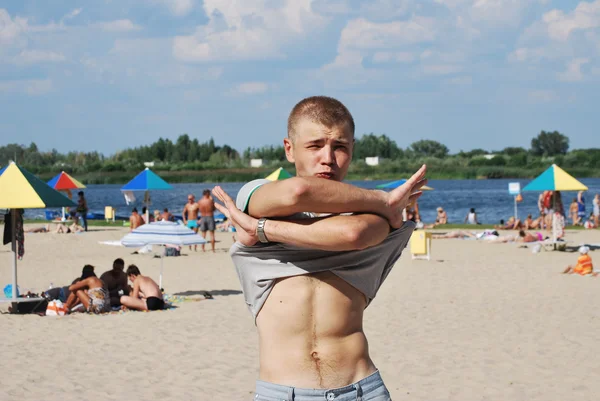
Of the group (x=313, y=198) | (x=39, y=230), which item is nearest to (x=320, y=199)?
(x=313, y=198)

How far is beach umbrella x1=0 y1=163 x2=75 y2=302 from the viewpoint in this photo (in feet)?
36.0

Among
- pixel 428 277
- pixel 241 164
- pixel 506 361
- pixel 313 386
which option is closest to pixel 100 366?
pixel 506 361

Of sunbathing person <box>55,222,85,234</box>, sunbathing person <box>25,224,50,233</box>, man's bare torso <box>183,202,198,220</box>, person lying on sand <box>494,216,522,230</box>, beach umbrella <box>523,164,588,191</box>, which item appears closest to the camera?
beach umbrella <box>523,164,588,191</box>

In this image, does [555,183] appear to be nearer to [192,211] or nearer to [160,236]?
[192,211]

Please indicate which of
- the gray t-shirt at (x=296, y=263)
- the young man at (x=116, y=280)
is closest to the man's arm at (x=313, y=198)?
the gray t-shirt at (x=296, y=263)

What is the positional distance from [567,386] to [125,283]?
7.04 meters

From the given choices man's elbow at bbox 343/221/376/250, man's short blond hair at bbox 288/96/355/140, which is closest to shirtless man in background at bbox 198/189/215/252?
man's short blond hair at bbox 288/96/355/140

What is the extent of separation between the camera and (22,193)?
438 inches

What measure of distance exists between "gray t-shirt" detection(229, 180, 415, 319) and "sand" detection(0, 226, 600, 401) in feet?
14.3

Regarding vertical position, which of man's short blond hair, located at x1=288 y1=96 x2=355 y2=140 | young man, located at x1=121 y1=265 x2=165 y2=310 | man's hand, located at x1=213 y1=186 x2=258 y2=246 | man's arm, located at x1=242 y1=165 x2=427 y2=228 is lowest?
young man, located at x1=121 y1=265 x2=165 y2=310

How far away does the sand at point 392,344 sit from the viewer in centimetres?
687

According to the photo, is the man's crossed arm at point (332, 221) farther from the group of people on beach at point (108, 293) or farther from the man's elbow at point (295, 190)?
the group of people on beach at point (108, 293)

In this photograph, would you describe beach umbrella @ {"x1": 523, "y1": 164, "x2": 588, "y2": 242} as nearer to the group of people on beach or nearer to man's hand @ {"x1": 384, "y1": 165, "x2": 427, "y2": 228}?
the group of people on beach

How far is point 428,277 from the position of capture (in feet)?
48.9
